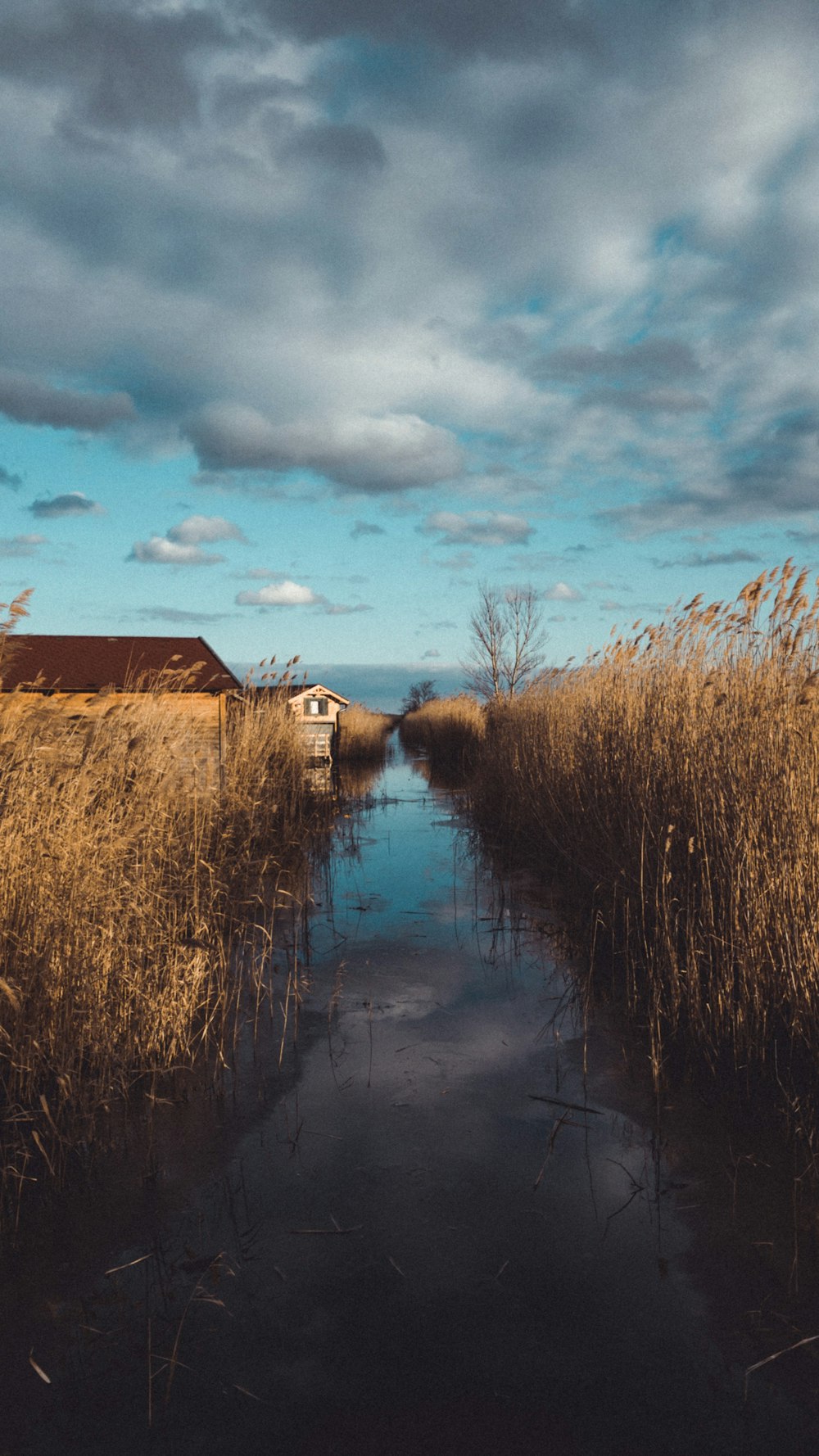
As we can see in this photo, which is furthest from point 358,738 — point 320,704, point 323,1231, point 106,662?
point 323,1231

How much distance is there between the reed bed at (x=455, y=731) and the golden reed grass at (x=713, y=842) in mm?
13065

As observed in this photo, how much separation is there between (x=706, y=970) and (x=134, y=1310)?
116 inches

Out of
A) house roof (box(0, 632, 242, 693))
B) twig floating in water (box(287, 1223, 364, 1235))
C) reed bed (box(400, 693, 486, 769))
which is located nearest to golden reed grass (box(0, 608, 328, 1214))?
twig floating in water (box(287, 1223, 364, 1235))

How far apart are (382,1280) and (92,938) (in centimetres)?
179

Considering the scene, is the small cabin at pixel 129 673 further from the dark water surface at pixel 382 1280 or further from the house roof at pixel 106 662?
the dark water surface at pixel 382 1280

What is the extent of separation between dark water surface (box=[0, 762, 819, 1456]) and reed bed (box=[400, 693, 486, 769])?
52.9 feet

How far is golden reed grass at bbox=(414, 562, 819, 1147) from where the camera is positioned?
356 centimetres

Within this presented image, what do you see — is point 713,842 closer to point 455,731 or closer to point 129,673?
point 129,673

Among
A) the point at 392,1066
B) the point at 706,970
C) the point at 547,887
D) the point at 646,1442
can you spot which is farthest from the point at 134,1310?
the point at 547,887

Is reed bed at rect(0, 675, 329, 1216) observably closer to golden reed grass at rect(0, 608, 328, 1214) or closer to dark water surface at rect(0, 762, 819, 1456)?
golden reed grass at rect(0, 608, 328, 1214)

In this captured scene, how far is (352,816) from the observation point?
1255 cm

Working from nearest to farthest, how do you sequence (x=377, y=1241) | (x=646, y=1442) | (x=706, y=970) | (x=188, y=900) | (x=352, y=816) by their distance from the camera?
(x=646, y=1442) < (x=377, y=1241) < (x=706, y=970) < (x=188, y=900) < (x=352, y=816)

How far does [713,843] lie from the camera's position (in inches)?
176

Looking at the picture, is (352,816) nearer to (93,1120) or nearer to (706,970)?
(706,970)
